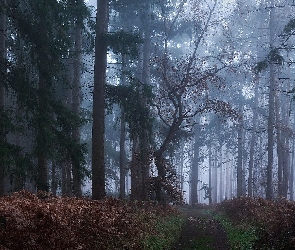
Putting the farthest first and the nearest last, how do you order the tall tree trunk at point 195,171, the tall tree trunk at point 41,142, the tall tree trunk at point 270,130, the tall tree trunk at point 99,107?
the tall tree trunk at point 195,171
the tall tree trunk at point 270,130
the tall tree trunk at point 99,107
the tall tree trunk at point 41,142

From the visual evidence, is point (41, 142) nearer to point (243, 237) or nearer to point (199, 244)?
point (199, 244)

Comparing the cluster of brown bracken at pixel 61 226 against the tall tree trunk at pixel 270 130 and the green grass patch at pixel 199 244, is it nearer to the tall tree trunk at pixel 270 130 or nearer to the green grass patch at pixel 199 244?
the green grass patch at pixel 199 244

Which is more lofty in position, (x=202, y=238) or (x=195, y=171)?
(x=195, y=171)

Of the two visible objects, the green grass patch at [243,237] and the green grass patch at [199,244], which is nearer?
the green grass patch at [243,237]

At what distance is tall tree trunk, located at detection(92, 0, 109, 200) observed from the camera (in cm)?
1448

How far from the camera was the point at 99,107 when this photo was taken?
585 inches

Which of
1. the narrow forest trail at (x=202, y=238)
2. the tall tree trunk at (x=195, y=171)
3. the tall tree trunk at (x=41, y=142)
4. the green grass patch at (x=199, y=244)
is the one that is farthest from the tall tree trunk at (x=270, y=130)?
the tall tree trunk at (x=195, y=171)

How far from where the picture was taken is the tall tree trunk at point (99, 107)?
14.5 m

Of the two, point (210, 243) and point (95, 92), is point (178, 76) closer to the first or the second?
point (95, 92)

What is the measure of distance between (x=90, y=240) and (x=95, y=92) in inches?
287

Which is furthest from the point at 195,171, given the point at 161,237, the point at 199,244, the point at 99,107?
the point at 161,237

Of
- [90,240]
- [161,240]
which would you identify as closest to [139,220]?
[161,240]

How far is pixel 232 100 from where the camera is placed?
42.4 m

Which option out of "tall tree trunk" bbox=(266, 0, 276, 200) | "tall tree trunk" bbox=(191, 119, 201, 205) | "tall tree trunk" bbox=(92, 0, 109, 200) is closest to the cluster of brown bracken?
"tall tree trunk" bbox=(92, 0, 109, 200)
